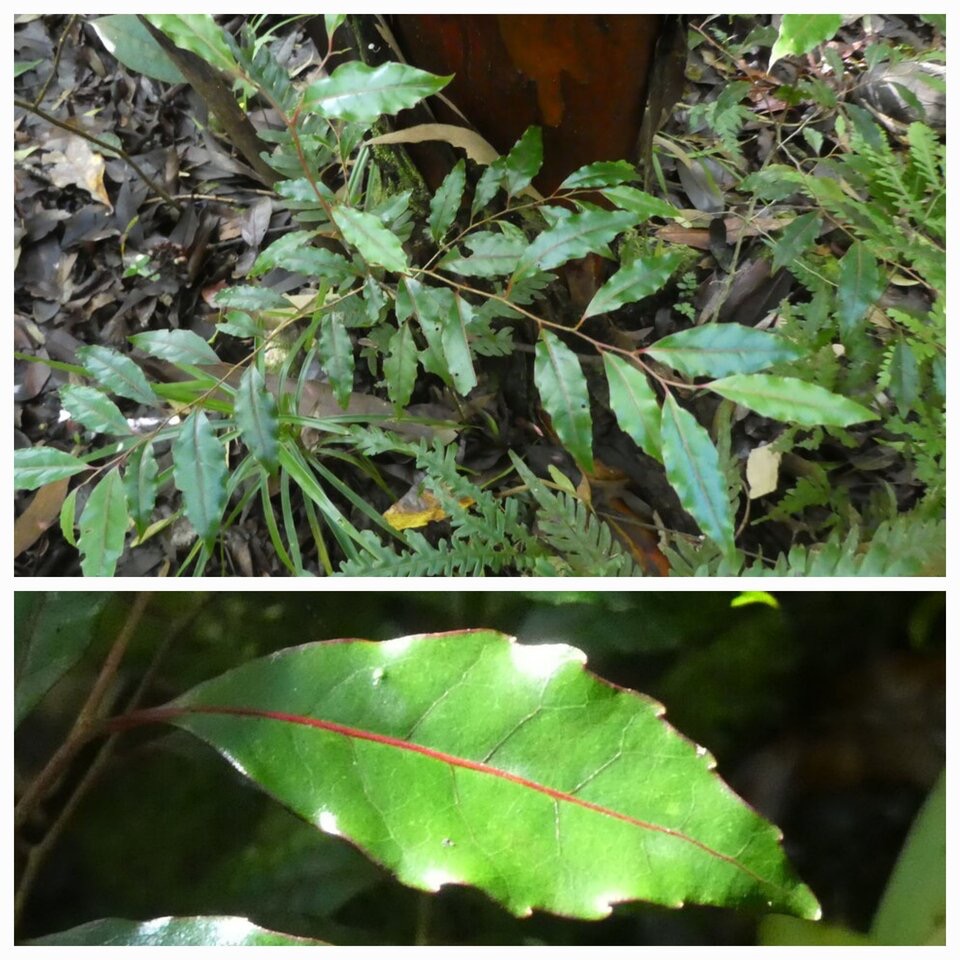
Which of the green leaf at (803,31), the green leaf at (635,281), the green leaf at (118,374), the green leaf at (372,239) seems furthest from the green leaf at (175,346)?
the green leaf at (803,31)

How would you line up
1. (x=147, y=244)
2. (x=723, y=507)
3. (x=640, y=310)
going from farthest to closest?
1. (x=147, y=244)
2. (x=640, y=310)
3. (x=723, y=507)

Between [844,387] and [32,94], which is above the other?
[32,94]

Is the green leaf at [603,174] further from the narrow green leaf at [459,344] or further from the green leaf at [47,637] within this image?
the green leaf at [47,637]

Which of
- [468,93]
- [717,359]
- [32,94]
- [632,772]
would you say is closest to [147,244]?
[32,94]

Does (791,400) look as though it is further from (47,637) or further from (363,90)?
(47,637)

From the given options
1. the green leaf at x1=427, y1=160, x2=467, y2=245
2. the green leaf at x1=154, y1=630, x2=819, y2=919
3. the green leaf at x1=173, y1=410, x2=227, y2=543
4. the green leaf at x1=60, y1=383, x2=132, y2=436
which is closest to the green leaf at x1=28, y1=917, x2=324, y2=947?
the green leaf at x1=154, y1=630, x2=819, y2=919
